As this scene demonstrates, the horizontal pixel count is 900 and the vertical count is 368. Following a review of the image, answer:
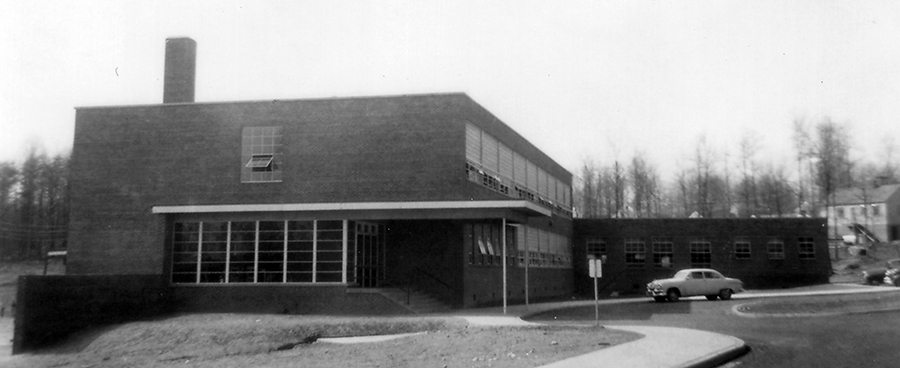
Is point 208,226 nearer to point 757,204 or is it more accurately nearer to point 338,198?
point 338,198

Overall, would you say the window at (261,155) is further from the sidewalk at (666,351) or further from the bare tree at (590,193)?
the bare tree at (590,193)

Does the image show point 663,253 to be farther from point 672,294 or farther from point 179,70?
point 179,70

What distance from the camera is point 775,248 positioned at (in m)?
51.7

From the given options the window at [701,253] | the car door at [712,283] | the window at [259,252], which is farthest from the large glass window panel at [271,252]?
the window at [701,253]

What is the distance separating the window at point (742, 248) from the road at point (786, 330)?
18.4 m

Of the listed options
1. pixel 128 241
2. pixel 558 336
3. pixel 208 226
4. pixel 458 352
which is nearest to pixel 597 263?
pixel 558 336

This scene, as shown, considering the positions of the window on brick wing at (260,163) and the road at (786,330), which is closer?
the road at (786,330)

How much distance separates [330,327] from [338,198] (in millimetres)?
7413

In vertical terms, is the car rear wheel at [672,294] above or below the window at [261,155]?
A: below

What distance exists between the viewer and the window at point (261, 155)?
3094 cm

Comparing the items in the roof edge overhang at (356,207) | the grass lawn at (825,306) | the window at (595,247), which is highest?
the roof edge overhang at (356,207)

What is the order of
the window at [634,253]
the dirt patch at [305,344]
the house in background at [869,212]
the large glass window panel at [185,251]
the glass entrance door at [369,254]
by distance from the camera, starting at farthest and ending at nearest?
the house in background at [869,212]
the window at [634,253]
the large glass window panel at [185,251]
the glass entrance door at [369,254]
the dirt patch at [305,344]

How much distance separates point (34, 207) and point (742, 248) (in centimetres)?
5233

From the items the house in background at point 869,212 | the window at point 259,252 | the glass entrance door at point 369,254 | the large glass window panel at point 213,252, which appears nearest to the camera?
the window at point 259,252
